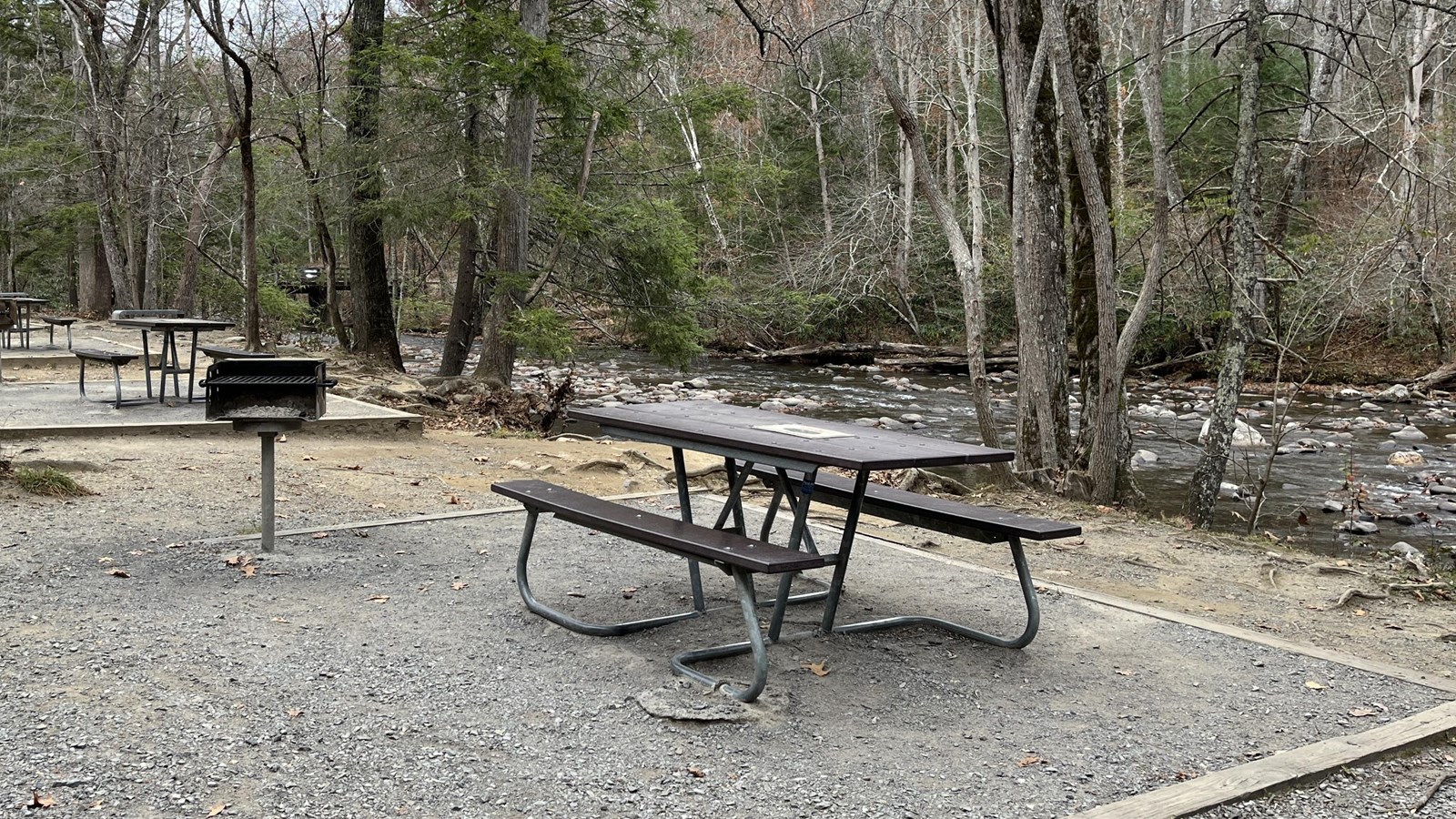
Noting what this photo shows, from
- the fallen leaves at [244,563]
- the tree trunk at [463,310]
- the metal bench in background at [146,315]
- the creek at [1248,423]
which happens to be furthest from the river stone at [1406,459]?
the metal bench in background at [146,315]

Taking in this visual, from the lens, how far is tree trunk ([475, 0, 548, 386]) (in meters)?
12.9

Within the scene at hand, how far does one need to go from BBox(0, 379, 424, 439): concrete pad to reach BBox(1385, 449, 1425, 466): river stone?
30.9 feet

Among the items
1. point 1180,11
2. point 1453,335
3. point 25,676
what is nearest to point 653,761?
point 25,676

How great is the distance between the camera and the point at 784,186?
27.9 meters

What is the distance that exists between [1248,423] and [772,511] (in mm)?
10759

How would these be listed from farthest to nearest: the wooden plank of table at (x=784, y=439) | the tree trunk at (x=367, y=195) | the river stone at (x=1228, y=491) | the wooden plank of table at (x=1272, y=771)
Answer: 1. the tree trunk at (x=367, y=195)
2. the river stone at (x=1228, y=491)
3. the wooden plank of table at (x=784, y=439)
4. the wooden plank of table at (x=1272, y=771)

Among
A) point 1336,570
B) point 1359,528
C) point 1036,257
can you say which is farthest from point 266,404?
point 1359,528

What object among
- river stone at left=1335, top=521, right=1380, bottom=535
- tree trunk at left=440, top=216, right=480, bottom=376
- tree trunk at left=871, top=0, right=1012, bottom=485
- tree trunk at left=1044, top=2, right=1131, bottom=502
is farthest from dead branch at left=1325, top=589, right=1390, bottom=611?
tree trunk at left=440, top=216, right=480, bottom=376

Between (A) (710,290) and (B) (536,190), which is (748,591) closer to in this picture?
(B) (536,190)

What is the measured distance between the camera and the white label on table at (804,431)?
457cm

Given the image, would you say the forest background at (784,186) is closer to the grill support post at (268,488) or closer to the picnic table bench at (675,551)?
the picnic table bench at (675,551)

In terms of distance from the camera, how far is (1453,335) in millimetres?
19797

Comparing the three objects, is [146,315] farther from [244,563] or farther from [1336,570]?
[1336,570]

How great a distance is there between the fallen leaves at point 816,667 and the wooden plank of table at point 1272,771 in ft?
4.21
